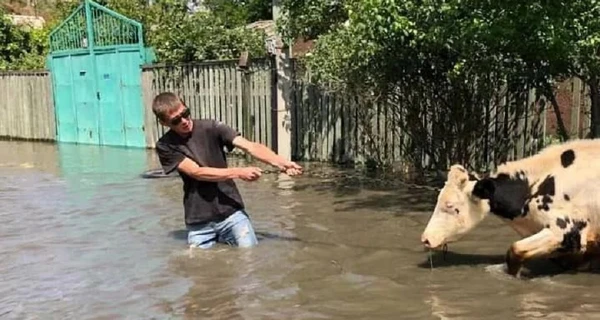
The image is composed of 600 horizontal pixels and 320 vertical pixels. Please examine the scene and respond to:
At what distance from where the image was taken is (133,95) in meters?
20.0

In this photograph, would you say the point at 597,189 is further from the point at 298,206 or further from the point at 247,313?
the point at 298,206

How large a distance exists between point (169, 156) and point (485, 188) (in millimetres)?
2804

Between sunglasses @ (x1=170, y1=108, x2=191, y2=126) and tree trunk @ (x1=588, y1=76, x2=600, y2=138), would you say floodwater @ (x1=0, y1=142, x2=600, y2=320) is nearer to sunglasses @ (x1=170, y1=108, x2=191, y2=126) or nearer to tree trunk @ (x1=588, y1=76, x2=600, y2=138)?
sunglasses @ (x1=170, y1=108, x2=191, y2=126)

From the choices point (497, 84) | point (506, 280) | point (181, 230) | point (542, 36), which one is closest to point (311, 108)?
point (497, 84)

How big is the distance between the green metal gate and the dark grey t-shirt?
40.7ft

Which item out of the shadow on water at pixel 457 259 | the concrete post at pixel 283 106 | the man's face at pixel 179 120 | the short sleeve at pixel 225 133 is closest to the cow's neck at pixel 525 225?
the shadow on water at pixel 457 259

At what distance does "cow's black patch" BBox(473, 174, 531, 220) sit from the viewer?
21.6 feet

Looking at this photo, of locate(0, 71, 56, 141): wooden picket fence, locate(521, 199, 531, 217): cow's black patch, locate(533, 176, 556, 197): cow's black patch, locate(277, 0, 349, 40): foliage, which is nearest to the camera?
locate(533, 176, 556, 197): cow's black patch

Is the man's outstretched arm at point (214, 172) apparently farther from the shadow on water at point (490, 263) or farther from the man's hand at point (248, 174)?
the shadow on water at point (490, 263)

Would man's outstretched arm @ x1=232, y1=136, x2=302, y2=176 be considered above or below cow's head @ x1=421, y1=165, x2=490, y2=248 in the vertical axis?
above

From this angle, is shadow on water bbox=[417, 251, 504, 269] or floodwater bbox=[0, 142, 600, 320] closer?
floodwater bbox=[0, 142, 600, 320]

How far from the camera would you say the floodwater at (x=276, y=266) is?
19.6 ft

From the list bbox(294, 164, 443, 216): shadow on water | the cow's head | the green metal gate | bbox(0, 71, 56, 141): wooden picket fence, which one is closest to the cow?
the cow's head

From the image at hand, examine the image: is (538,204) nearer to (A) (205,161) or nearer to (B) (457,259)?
(B) (457,259)
